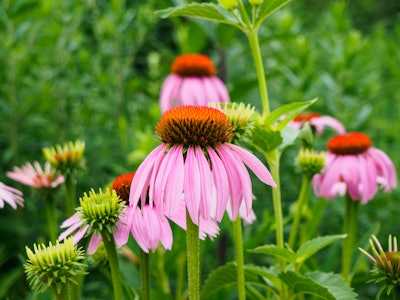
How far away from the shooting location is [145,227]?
610mm

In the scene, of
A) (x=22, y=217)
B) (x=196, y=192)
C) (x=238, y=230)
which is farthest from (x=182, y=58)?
(x=196, y=192)

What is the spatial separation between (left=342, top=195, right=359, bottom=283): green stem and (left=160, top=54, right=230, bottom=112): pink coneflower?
1.85ft

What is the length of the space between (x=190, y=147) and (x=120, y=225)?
0.11 meters

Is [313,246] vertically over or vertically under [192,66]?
under

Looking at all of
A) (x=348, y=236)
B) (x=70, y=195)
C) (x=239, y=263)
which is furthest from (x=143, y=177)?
(x=348, y=236)

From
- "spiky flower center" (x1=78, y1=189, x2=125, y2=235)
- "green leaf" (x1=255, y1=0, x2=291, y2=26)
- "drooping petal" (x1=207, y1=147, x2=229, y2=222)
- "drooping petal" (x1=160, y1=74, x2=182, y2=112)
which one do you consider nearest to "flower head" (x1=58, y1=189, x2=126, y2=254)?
"spiky flower center" (x1=78, y1=189, x2=125, y2=235)

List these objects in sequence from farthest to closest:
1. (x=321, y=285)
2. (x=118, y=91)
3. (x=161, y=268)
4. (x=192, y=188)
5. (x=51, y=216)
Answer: (x=118, y=91) → (x=161, y=268) → (x=51, y=216) → (x=321, y=285) → (x=192, y=188)

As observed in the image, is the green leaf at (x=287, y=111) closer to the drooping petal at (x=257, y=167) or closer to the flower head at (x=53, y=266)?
the drooping petal at (x=257, y=167)

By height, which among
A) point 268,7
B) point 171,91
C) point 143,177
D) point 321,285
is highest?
point 171,91

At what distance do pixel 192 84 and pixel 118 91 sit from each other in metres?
0.55

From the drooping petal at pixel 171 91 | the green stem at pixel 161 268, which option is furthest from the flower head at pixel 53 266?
the drooping petal at pixel 171 91

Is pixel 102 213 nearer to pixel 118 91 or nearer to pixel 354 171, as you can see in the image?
pixel 354 171

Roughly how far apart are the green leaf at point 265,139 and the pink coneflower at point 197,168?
3.4 inches

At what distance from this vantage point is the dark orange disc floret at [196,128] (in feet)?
1.99
